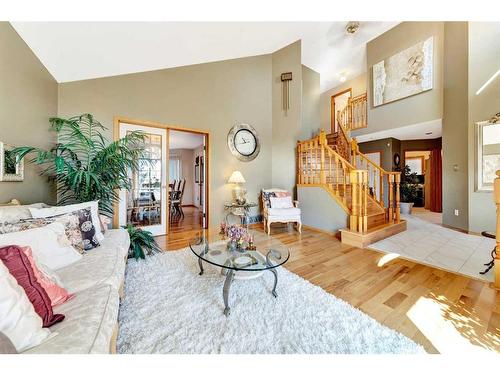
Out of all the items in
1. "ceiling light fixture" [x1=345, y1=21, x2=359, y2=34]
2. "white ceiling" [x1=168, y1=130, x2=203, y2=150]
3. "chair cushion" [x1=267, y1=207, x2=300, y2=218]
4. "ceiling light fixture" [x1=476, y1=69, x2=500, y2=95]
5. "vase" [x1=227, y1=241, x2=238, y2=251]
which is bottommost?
"vase" [x1=227, y1=241, x2=238, y2=251]

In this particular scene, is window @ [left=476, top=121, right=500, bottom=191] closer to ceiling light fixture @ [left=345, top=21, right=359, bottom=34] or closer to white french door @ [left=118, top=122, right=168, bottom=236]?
ceiling light fixture @ [left=345, top=21, right=359, bottom=34]

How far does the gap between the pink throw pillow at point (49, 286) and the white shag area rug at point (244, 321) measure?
448 millimetres

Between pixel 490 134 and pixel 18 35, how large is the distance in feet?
21.5

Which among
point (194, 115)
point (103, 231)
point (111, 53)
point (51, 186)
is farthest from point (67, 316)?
point (194, 115)

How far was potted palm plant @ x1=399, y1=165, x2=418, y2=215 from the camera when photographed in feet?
19.0

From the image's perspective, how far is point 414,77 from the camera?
4.36m

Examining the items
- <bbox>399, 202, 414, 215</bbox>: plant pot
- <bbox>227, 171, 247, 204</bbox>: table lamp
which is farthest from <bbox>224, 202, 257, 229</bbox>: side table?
<bbox>399, 202, 414, 215</bbox>: plant pot

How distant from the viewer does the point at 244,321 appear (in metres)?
1.35

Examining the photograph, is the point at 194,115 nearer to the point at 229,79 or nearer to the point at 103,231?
the point at 229,79

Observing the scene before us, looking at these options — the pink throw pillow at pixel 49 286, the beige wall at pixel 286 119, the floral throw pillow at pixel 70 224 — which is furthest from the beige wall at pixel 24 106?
the beige wall at pixel 286 119

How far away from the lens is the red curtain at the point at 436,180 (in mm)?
6106

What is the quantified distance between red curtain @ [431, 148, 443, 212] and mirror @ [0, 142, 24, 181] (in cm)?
913

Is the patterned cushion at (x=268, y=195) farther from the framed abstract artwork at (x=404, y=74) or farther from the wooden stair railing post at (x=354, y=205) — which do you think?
the framed abstract artwork at (x=404, y=74)
